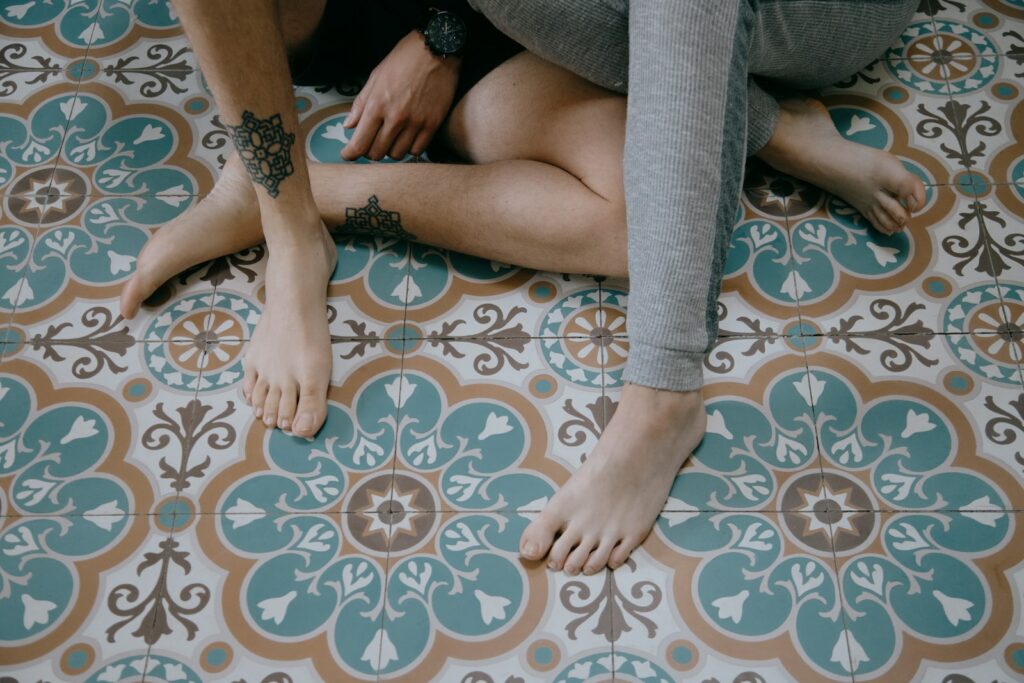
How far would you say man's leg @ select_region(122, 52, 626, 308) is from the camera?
109 centimetres

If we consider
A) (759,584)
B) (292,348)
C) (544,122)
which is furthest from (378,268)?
(759,584)

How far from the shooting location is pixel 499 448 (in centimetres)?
106

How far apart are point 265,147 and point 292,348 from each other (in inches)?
9.5

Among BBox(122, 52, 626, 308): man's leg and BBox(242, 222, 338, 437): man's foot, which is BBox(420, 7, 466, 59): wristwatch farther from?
BBox(242, 222, 338, 437): man's foot

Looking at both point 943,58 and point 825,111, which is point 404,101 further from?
point 943,58

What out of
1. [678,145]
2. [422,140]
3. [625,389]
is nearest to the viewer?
[678,145]

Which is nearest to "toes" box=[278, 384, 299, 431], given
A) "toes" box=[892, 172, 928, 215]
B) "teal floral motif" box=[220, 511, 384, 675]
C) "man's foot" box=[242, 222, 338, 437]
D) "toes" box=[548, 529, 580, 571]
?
"man's foot" box=[242, 222, 338, 437]

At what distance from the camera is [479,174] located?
114 cm

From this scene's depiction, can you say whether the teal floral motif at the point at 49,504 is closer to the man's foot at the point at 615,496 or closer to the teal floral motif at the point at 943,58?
the man's foot at the point at 615,496

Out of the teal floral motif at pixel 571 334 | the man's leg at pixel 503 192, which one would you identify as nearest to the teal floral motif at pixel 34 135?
the man's leg at pixel 503 192

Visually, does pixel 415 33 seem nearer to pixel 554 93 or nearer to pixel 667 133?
pixel 554 93

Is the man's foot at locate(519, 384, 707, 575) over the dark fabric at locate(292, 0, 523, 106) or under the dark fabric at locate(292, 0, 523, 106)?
under

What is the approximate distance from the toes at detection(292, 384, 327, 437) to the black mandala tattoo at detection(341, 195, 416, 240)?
0.23 metres

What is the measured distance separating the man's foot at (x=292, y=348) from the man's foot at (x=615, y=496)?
299 millimetres
